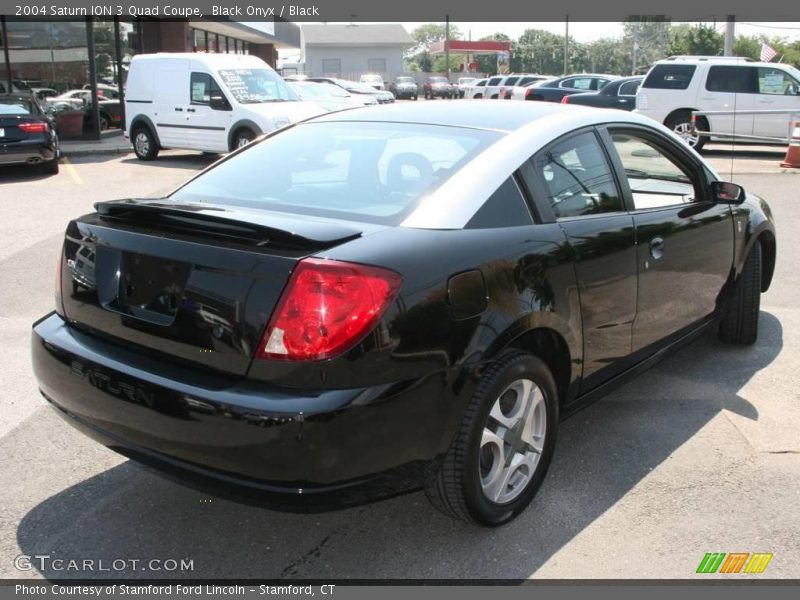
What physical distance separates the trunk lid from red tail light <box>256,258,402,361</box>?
49 mm

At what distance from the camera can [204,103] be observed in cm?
1619

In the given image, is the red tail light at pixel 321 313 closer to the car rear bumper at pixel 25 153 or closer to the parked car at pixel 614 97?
the car rear bumper at pixel 25 153

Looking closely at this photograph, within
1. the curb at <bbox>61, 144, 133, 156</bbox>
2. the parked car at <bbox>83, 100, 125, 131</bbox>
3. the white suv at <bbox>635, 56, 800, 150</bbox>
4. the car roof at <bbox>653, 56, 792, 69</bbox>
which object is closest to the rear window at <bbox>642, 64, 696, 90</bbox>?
the white suv at <bbox>635, 56, 800, 150</bbox>

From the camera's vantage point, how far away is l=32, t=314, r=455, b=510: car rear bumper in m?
2.56

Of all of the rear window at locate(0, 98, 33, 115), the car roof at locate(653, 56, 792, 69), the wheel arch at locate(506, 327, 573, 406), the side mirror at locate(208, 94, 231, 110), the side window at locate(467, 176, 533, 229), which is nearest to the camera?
the side window at locate(467, 176, 533, 229)

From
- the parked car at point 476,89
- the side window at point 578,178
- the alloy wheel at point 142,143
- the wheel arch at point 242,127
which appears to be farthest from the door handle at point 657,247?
the parked car at point 476,89

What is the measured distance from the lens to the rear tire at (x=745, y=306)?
5.18 meters

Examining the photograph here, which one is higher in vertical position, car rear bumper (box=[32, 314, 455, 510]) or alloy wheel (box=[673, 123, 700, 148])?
alloy wheel (box=[673, 123, 700, 148])

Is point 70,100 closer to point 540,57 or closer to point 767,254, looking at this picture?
point 767,254

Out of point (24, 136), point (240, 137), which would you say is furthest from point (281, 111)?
point (24, 136)

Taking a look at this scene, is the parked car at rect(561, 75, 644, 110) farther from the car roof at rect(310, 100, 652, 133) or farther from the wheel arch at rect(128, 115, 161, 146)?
the car roof at rect(310, 100, 652, 133)

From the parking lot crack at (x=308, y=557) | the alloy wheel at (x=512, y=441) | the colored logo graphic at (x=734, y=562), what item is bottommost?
the colored logo graphic at (x=734, y=562)

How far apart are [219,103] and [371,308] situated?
14080mm

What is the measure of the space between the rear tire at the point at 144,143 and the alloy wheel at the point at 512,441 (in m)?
15.5
